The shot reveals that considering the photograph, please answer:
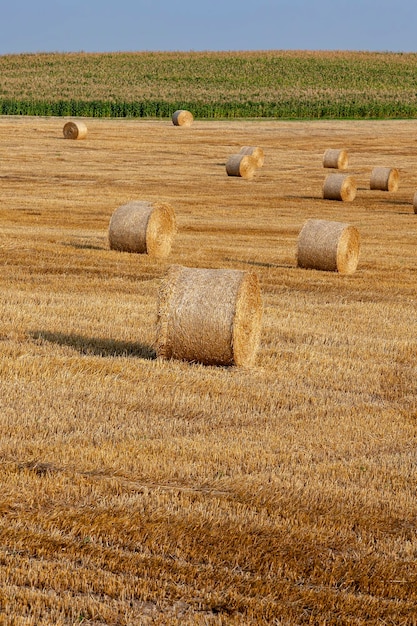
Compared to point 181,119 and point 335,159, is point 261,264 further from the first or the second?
point 181,119

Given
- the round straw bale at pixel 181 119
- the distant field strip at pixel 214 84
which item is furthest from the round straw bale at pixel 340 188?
the distant field strip at pixel 214 84

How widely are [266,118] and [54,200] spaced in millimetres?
44480

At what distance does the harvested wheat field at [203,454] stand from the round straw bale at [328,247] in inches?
9.9

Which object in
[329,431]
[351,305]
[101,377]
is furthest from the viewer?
[351,305]

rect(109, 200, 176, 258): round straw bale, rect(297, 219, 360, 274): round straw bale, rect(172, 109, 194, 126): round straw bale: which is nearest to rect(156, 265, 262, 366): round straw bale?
rect(297, 219, 360, 274): round straw bale

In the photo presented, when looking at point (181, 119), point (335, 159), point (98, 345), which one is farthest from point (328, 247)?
point (181, 119)

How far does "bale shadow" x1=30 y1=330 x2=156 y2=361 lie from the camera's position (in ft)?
37.6

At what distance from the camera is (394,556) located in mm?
6414

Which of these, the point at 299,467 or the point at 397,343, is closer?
the point at 299,467

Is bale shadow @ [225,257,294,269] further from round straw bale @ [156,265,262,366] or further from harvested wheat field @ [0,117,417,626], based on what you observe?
round straw bale @ [156,265,262,366]

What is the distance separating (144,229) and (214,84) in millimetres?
72610

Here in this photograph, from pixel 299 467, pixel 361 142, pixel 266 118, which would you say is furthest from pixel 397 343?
pixel 266 118

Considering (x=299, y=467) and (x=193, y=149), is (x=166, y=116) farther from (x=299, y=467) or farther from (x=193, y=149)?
(x=299, y=467)

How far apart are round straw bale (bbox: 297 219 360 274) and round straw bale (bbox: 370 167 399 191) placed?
16327 mm
